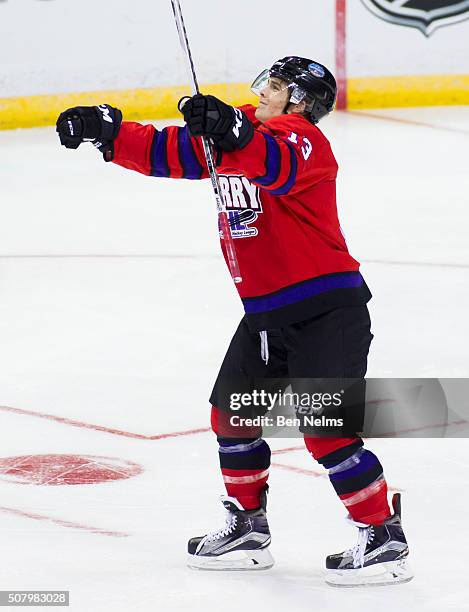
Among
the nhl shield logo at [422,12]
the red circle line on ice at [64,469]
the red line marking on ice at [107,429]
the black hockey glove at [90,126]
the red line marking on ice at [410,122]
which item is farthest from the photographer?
the nhl shield logo at [422,12]

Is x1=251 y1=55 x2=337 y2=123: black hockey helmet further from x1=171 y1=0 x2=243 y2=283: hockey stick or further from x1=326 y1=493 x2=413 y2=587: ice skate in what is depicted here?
x1=326 y1=493 x2=413 y2=587: ice skate

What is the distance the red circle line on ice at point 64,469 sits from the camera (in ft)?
12.2

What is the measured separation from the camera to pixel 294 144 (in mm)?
2953

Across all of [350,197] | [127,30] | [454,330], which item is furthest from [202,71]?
[454,330]

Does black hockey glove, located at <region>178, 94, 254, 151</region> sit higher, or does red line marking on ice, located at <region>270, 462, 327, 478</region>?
black hockey glove, located at <region>178, 94, 254, 151</region>

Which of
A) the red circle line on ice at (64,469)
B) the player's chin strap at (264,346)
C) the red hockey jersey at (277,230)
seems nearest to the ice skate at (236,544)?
the player's chin strap at (264,346)

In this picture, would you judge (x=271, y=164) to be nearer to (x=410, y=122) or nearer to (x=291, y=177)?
(x=291, y=177)

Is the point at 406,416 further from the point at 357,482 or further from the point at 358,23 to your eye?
the point at 358,23

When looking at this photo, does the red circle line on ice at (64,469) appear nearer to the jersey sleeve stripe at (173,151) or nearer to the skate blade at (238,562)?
the skate blade at (238,562)

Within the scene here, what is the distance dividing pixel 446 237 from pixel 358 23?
13.1ft

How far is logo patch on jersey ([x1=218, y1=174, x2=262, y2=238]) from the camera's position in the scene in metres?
3.12

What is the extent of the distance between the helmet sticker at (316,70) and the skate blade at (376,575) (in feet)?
3.38

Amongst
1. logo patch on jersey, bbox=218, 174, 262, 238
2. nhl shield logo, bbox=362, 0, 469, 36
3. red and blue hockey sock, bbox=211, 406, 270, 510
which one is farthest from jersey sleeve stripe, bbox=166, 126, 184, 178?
nhl shield logo, bbox=362, 0, 469, 36

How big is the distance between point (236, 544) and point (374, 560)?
0.32 metres
